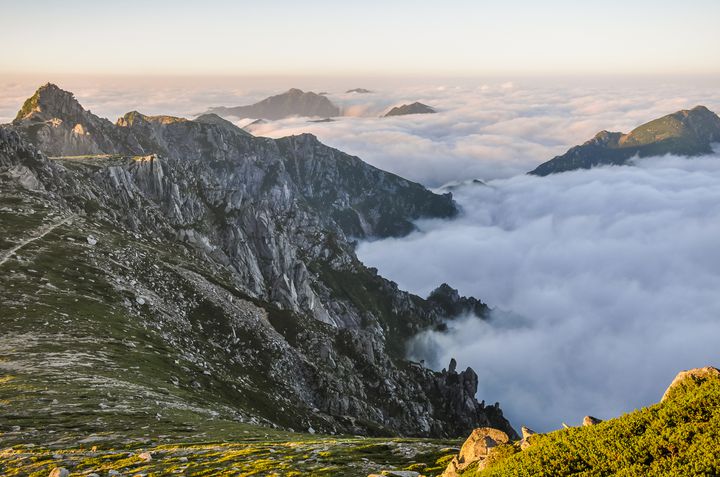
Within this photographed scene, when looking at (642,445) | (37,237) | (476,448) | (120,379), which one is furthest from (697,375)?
(37,237)

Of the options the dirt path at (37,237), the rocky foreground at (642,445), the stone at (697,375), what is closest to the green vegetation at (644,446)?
the rocky foreground at (642,445)

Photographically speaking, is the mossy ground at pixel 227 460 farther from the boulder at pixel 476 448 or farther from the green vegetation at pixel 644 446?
the green vegetation at pixel 644 446

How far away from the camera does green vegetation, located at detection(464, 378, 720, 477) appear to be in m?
17.4

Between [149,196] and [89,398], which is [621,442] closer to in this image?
[89,398]

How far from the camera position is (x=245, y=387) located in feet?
268

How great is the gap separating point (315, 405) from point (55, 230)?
7243 centimetres

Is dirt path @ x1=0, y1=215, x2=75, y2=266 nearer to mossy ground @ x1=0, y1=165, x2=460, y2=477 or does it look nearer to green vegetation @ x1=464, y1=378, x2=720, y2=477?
mossy ground @ x1=0, y1=165, x2=460, y2=477

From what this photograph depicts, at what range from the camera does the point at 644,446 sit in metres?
19.0

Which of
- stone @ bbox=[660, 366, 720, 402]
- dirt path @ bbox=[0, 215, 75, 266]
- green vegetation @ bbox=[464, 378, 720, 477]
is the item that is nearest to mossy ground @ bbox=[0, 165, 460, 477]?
dirt path @ bbox=[0, 215, 75, 266]

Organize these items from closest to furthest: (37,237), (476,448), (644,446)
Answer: (644,446), (476,448), (37,237)

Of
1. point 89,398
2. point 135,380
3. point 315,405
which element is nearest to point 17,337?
point 135,380

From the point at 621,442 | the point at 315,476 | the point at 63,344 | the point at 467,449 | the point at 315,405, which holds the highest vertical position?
the point at 621,442

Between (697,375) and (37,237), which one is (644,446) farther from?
(37,237)

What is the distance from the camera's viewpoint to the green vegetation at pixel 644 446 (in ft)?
57.0
